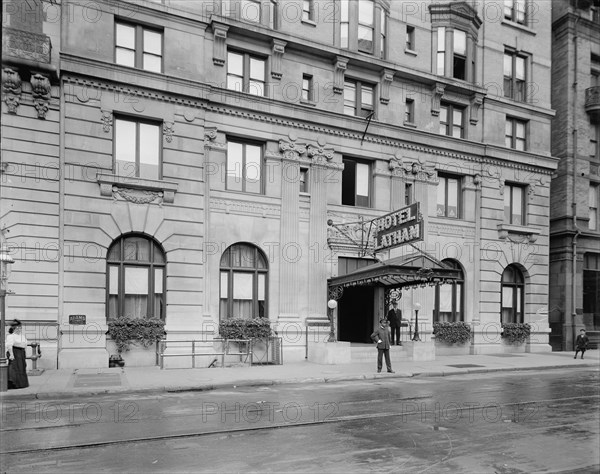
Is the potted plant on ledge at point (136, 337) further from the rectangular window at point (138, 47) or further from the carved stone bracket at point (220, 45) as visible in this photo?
the carved stone bracket at point (220, 45)

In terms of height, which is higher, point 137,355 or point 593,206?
point 593,206

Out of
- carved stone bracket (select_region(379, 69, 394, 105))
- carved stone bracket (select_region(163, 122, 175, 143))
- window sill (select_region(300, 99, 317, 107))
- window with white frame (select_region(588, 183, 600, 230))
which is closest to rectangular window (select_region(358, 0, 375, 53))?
carved stone bracket (select_region(379, 69, 394, 105))

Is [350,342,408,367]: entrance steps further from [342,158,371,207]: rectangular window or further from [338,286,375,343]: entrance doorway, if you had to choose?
[342,158,371,207]: rectangular window

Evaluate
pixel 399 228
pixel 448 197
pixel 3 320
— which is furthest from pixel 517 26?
pixel 3 320

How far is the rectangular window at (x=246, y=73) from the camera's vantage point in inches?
928

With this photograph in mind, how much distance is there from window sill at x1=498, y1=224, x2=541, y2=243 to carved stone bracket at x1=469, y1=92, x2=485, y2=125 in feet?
18.9

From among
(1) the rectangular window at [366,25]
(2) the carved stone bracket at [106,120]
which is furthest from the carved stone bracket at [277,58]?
(2) the carved stone bracket at [106,120]

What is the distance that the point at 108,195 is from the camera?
20453 mm

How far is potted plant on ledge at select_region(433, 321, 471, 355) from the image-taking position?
27453mm

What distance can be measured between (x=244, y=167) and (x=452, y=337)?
528 inches

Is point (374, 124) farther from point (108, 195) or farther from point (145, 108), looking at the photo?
point (108, 195)

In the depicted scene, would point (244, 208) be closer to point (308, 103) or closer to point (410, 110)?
point (308, 103)

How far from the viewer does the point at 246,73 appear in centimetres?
2375

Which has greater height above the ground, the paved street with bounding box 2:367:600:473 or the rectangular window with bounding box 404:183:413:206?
the rectangular window with bounding box 404:183:413:206
